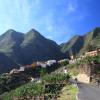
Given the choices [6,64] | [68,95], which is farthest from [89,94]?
[6,64]

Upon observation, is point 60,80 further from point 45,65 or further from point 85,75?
point 45,65

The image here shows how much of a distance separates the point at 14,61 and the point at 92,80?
11779 centimetres

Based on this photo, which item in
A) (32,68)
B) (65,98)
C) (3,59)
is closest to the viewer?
(65,98)

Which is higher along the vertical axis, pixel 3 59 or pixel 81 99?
pixel 3 59

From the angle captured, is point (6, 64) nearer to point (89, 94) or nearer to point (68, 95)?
point (68, 95)

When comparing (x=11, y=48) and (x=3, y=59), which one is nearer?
(x=3, y=59)

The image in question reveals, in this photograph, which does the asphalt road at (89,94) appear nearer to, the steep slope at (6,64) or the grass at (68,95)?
the grass at (68,95)

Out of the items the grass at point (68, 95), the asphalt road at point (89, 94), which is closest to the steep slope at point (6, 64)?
the asphalt road at point (89, 94)

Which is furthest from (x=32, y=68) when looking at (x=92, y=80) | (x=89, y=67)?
(x=92, y=80)

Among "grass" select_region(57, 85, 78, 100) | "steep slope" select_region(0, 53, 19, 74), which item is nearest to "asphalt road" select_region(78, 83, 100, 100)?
"grass" select_region(57, 85, 78, 100)

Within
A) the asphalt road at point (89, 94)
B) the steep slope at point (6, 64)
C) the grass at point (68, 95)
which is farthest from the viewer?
the steep slope at point (6, 64)

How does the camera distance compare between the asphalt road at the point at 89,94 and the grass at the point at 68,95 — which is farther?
the grass at the point at 68,95

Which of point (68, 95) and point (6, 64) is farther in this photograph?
point (6, 64)

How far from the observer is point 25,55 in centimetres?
19050
